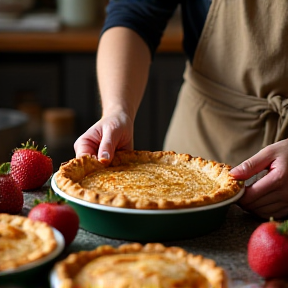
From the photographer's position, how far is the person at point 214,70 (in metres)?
1.62

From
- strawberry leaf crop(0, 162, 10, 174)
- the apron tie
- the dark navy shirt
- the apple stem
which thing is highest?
the dark navy shirt

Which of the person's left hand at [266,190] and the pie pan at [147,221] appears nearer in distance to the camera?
the pie pan at [147,221]

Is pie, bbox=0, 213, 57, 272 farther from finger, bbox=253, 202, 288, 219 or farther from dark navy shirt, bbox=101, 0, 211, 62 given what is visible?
dark navy shirt, bbox=101, 0, 211, 62

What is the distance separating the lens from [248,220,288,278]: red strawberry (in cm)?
93

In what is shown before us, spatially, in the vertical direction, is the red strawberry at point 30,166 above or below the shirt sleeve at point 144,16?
below

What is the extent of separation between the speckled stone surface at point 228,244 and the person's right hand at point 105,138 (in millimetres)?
203

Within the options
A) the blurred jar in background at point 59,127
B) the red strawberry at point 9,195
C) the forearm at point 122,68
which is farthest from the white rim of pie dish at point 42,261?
the blurred jar in background at point 59,127

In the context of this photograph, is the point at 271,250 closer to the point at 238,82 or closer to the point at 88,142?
the point at 88,142

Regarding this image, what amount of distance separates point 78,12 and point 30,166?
232cm

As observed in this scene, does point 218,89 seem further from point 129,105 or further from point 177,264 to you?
point 177,264

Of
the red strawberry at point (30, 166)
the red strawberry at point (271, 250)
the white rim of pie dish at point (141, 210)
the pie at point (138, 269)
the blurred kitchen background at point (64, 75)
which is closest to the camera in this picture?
the pie at point (138, 269)

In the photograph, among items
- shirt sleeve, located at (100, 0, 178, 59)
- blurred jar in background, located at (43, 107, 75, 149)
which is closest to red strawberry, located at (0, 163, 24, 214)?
shirt sleeve, located at (100, 0, 178, 59)

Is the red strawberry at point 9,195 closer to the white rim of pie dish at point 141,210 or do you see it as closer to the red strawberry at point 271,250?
the white rim of pie dish at point 141,210

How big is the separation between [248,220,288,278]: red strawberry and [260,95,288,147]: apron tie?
0.73 meters
